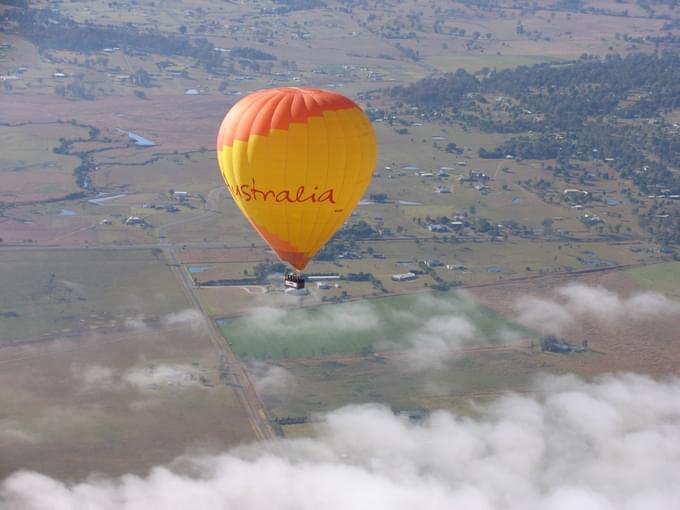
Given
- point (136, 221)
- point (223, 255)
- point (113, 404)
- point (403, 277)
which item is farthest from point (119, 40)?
point (113, 404)

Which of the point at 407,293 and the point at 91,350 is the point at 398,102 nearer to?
the point at 407,293

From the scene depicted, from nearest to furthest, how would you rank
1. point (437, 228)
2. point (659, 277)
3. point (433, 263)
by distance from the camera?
point (433, 263) → point (659, 277) → point (437, 228)

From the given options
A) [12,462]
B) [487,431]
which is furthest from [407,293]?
[12,462]

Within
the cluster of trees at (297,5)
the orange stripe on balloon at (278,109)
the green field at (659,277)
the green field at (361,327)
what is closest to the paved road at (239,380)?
the green field at (361,327)

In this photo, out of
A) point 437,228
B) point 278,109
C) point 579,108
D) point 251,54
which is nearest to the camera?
point 278,109

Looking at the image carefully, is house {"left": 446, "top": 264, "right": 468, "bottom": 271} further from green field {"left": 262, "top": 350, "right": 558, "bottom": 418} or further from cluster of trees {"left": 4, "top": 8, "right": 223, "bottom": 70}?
cluster of trees {"left": 4, "top": 8, "right": 223, "bottom": 70}

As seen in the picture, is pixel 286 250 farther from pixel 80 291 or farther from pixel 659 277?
pixel 659 277
